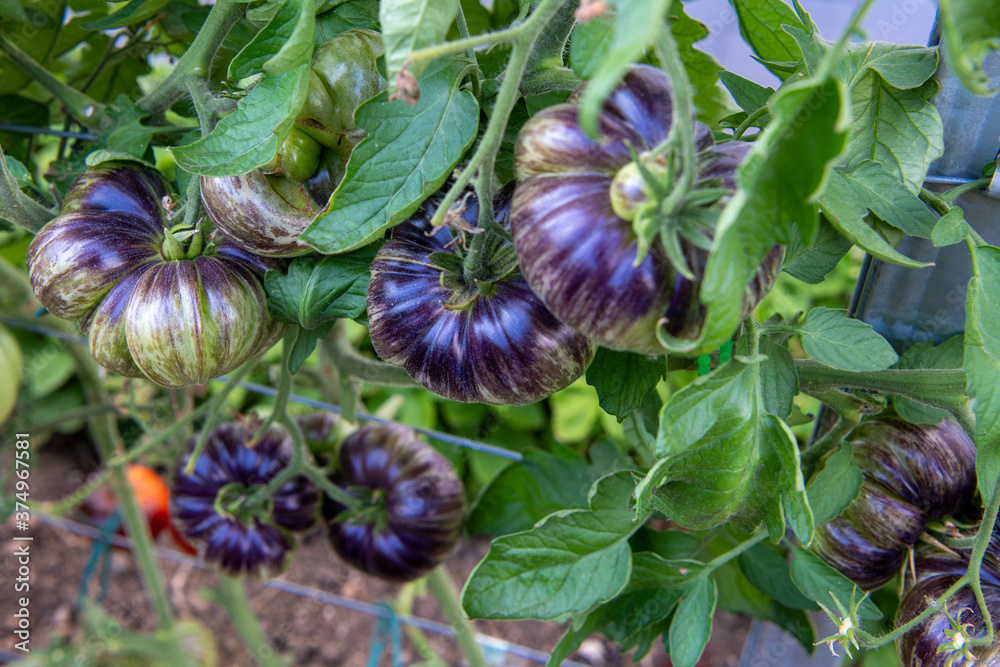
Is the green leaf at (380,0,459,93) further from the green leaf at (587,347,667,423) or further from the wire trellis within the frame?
the wire trellis

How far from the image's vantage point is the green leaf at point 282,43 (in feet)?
1.03

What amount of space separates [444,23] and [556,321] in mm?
153

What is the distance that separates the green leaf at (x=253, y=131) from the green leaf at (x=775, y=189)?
22cm

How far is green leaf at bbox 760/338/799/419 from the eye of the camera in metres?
0.39

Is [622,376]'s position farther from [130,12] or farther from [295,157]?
[130,12]

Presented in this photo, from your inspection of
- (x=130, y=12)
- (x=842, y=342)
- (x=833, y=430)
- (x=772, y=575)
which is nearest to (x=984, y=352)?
(x=842, y=342)

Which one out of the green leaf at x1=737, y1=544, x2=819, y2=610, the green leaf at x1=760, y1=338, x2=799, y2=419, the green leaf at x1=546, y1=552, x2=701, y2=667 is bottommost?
the green leaf at x1=737, y1=544, x2=819, y2=610

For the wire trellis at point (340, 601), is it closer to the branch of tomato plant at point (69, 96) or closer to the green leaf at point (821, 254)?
the branch of tomato plant at point (69, 96)

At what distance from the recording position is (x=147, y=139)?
48 cm

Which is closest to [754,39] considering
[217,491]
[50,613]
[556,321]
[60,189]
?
[556,321]

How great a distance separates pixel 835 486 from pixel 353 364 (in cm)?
44

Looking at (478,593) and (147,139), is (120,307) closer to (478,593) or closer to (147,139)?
(147,139)

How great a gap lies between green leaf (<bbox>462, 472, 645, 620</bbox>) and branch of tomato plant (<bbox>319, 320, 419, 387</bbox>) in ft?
0.76

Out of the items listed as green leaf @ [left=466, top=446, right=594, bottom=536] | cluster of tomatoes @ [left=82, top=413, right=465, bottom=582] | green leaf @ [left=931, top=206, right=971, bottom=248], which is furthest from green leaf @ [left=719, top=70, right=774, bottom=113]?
cluster of tomatoes @ [left=82, top=413, right=465, bottom=582]
